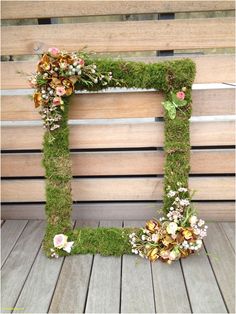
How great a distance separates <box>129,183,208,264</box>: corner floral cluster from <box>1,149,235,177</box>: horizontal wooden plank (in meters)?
0.27

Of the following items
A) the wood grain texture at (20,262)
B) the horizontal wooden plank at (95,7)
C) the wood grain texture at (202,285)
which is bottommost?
the wood grain texture at (202,285)

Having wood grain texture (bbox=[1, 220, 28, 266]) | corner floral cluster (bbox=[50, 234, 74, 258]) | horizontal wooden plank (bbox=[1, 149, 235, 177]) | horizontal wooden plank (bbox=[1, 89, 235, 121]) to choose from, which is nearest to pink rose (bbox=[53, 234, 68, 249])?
corner floral cluster (bbox=[50, 234, 74, 258])

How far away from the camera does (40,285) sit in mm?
1761

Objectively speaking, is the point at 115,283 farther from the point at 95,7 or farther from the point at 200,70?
the point at 95,7

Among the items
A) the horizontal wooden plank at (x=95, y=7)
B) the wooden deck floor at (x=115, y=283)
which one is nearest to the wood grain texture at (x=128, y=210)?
the wooden deck floor at (x=115, y=283)

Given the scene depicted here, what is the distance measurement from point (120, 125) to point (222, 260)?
Answer: 3.25 feet

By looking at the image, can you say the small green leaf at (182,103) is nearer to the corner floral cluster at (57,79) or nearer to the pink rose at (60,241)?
the corner floral cluster at (57,79)

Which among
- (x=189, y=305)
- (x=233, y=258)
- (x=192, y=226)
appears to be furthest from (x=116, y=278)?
(x=233, y=258)

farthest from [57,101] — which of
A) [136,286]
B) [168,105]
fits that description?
[136,286]

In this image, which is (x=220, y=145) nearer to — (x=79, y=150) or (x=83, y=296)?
(x=79, y=150)

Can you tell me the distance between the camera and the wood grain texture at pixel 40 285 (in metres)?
1.63

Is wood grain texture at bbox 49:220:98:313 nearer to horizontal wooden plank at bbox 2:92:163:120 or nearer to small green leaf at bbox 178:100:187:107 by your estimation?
horizontal wooden plank at bbox 2:92:163:120

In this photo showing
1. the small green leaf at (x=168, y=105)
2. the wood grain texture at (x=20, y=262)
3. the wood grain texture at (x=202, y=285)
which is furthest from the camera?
the small green leaf at (x=168, y=105)

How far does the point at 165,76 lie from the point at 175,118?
0.24 m
